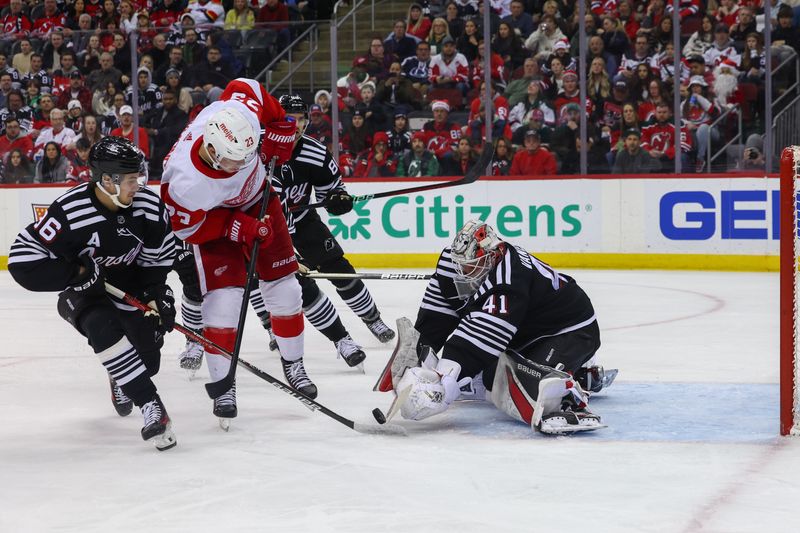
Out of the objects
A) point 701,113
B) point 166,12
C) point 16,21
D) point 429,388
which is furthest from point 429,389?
point 16,21

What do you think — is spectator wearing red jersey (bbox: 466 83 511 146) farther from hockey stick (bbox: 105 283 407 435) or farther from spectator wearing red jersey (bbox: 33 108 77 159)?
hockey stick (bbox: 105 283 407 435)

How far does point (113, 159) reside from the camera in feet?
11.5

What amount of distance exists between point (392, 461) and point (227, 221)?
1080 mm

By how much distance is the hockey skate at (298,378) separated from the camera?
4.26 metres

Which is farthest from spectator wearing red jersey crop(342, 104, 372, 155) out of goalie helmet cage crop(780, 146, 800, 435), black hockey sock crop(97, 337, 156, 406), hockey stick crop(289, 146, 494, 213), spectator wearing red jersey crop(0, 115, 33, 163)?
goalie helmet cage crop(780, 146, 800, 435)

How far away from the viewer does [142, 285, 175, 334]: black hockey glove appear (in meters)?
3.75

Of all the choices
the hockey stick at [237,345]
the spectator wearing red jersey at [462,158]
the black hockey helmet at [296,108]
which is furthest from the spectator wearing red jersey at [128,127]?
the hockey stick at [237,345]

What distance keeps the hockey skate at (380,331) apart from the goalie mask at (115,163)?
222 centimetres

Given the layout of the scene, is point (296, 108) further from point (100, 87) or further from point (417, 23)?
point (100, 87)

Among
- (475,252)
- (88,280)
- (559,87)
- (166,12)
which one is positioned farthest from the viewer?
(166,12)

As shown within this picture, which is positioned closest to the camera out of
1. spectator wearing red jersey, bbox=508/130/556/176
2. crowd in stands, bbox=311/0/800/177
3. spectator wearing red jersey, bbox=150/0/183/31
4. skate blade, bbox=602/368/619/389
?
skate blade, bbox=602/368/619/389

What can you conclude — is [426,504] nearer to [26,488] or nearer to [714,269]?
[26,488]

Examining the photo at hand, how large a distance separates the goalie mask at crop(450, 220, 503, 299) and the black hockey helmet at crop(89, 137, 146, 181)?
1027 millimetres

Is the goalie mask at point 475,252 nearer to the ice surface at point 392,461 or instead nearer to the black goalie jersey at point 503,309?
the black goalie jersey at point 503,309
